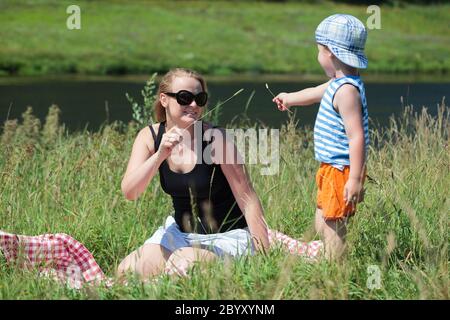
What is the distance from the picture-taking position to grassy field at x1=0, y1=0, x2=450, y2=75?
33.5 metres

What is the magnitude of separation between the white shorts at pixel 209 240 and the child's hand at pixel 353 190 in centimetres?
48

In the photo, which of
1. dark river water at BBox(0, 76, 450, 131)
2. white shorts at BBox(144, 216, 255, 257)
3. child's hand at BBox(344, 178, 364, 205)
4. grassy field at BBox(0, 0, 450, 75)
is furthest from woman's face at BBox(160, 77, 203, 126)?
grassy field at BBox(0, 0, 450, 75)

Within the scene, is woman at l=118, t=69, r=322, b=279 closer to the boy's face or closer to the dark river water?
the boy's face

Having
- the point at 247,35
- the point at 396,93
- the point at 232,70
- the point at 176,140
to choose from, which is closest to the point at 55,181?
the point at 176,140

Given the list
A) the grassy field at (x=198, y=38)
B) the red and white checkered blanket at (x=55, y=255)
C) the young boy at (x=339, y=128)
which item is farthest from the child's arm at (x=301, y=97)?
the grassy field at (x=198, y=38)

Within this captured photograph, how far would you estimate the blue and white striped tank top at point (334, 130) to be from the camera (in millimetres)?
3969

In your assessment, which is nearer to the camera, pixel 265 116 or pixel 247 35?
pixel 265 116

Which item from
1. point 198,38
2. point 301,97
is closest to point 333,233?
point 301,97

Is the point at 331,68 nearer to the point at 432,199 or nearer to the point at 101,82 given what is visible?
the point at 432,199

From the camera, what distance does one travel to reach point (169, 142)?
3820mm

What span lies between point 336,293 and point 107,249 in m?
1.58

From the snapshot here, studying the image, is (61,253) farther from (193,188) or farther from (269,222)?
(269,222)

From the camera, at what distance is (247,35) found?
135ft

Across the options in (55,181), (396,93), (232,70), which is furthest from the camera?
(232,70)
